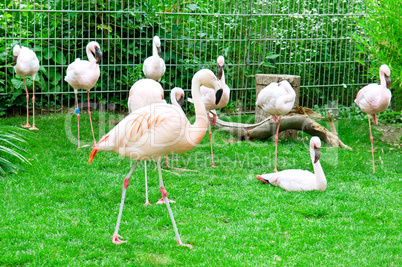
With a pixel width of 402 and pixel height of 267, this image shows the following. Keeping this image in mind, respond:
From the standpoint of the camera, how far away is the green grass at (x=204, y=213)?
379 cm

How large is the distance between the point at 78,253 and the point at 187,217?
4.07 ft

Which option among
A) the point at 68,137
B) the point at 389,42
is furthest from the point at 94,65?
the point at 389,42

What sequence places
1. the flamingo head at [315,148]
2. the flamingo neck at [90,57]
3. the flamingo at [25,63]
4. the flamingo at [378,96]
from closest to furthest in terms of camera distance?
the flamingo head at [315,148]
the flamingo at [378,96]
the flamingo neck at [90,57]
the flamingo at [25,63]

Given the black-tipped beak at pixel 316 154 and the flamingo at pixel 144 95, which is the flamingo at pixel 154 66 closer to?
the flamingo at pixel 144 95

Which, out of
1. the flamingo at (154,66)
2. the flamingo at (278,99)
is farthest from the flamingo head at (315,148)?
the flamingo at (154,66)

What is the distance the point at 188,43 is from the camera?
9047 mm

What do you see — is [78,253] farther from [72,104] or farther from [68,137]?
[72,104]

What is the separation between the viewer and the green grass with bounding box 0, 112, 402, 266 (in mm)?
3787

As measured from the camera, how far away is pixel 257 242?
13.3ft

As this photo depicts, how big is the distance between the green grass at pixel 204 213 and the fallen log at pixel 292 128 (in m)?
0.67

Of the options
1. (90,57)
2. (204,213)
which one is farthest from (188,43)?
(204,213)

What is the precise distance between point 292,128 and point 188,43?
2.82 metres

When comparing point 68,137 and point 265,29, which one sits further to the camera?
point 265,29

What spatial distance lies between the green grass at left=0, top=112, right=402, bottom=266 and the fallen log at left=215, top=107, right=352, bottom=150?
0.67 metres
